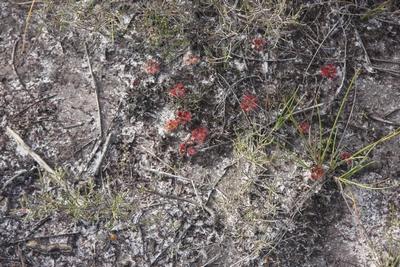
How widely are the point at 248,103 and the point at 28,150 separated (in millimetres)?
1290

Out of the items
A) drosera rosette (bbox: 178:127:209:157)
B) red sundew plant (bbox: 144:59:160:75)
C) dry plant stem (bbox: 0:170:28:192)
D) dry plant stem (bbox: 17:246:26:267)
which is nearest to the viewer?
dry plant stem (bbox: 17:246:26:267)

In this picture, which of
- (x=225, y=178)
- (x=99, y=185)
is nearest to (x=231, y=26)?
(x=225, y=178)

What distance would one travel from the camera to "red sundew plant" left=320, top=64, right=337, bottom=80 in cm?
310

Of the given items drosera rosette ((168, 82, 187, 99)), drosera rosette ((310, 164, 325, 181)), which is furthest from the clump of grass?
drosera rosette ((310, 164, 325, 181))

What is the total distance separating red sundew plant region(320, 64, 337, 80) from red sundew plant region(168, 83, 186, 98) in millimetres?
847

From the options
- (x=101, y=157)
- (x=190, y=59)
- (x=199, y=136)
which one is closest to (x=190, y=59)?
(x=190, y=59)

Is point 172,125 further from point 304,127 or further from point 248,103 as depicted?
point 304,127

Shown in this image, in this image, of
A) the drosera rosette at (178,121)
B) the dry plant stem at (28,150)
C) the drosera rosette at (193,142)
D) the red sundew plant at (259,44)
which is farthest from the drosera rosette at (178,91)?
the dry plant stem at (28,150)

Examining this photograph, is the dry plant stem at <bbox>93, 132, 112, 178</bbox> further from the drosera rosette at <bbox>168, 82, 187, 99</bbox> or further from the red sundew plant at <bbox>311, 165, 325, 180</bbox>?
the red sundew plant at <bbox>311, 165, 325, 180</bbox>

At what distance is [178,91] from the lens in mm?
3025

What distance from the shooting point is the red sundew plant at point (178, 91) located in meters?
3.02

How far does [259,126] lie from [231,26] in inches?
26.0

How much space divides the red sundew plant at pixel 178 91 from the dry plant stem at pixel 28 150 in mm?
810

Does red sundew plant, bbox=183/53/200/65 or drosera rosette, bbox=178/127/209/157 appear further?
red sundew plant, bbox=183/53/200/65
